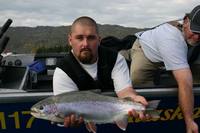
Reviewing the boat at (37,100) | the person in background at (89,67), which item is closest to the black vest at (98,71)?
the person in background at (89,67)

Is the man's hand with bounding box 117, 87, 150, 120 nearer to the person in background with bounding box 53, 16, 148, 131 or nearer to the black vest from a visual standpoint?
the person in background with bounding box 53, 16, 148, 131

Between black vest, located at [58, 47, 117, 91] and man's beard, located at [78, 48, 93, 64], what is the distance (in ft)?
0.28

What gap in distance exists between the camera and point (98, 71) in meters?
4.93

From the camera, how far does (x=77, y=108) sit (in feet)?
14.5

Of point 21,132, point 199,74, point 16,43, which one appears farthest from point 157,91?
point 16,43

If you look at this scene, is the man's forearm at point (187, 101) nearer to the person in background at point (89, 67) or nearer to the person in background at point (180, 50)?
the person in background at point (180, 50)

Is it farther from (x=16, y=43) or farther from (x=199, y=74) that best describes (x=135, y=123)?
(x=16, y=43)

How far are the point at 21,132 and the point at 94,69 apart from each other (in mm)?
894

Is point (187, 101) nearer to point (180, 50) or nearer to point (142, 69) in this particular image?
point (180, 50)

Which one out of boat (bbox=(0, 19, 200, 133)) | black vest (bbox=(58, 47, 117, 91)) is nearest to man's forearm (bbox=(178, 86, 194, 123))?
boat (bbox=(0, 19, 200, 133))

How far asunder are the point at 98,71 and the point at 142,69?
35.0 inches

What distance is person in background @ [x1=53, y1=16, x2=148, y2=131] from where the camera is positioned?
185 inches

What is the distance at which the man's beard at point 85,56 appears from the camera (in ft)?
15.5

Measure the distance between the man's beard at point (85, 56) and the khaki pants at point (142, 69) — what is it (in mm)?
994
